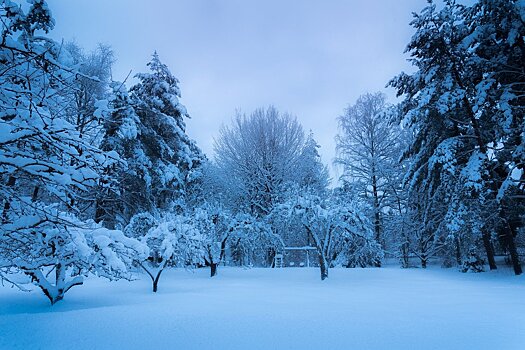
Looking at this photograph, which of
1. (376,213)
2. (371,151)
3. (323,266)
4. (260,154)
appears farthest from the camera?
(260,154)

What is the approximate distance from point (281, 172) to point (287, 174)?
0.43m

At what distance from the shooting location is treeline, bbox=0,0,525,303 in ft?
13.2

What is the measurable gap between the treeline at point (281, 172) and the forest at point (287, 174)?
0.06 metres

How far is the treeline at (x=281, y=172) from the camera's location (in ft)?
13.2

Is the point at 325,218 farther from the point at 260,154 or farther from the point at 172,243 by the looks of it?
the point at 260,154

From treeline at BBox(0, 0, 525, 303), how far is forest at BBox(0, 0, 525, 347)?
56 millimetres

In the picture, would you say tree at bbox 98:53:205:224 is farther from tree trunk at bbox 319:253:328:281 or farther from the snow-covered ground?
tree trunk at bbox 319:253:328:281

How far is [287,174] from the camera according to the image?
722 inches

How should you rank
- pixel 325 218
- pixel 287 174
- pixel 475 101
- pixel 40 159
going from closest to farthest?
1. pixel 40 159
2. pixel 475 101
3. pixel 325 218
4. pixel 287 174

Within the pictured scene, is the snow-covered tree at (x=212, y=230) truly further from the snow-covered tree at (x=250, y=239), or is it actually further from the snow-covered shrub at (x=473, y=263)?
the snow-covered shrub at (x=473, y=263)

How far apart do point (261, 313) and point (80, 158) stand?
3338 millimetres

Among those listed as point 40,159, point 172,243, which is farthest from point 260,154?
point 40,159

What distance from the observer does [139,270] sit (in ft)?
35.2

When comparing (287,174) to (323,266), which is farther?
(287,174)
